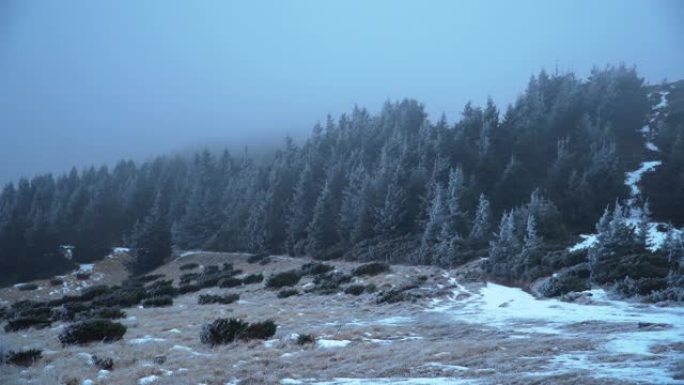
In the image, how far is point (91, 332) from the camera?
15227mm

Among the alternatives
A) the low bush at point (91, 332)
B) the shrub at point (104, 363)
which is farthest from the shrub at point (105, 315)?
the shrub at point (104, 363)

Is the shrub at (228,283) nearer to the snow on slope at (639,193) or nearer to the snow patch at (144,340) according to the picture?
the snow patch at (144,340)

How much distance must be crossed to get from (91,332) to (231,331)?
187 inches

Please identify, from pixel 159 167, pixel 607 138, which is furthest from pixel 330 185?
pixel 159 167

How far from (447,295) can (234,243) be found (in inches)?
1702

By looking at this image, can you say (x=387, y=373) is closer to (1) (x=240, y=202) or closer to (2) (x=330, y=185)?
(2) (x=330, y=185)

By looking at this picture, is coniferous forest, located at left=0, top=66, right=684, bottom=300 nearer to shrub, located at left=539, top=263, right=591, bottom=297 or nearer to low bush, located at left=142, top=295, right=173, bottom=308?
shrub, located at left=539, top=263, right=591, bottom=297

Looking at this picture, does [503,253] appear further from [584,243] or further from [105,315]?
[105,315]

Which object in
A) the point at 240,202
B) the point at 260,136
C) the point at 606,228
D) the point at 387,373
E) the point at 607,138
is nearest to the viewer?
the point at 387,373

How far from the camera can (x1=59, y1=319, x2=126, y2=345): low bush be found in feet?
48.5

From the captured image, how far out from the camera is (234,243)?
206 feet

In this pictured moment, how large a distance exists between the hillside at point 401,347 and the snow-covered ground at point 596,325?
0.04m

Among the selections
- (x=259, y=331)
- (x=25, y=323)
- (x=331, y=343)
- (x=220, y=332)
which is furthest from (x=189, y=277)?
(x=331, y=343)

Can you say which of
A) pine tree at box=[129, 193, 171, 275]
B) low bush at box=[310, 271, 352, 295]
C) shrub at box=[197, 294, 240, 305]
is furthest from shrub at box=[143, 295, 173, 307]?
pine tree at box=[129, 193, 171, 275]
